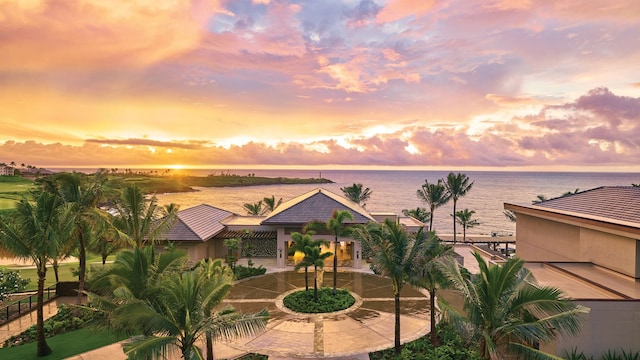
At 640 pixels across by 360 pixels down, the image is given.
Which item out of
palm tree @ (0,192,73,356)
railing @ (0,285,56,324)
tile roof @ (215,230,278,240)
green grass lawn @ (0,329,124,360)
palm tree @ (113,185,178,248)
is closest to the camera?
palm tree @ (0,192,73,356)

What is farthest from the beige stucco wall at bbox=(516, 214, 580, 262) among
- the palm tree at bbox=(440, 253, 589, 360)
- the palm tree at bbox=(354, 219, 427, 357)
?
the palm tree at bbox=(440, 253, 589, 360)

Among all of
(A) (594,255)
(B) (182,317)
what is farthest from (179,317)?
(A) (594,255)

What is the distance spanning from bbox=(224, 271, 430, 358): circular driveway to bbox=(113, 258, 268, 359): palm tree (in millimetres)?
6665

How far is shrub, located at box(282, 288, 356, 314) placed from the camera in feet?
69.3

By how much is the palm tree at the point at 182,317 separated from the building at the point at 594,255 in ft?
38.2

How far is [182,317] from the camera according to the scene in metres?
10.0

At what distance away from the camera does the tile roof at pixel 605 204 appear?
1628 cm

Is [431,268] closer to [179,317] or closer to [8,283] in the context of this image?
[179,317]

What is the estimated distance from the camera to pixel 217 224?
1324 inches

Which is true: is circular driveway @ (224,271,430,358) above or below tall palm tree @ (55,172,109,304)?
below

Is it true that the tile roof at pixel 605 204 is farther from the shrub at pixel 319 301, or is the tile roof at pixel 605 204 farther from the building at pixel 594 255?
the shrub at pixel 319 301

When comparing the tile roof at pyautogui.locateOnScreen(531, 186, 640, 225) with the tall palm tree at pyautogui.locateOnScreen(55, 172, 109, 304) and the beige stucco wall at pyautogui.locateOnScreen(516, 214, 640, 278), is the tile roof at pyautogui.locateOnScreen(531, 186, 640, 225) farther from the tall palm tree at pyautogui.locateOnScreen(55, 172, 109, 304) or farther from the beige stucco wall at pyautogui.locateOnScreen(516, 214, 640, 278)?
the tall palm tree at pyautogui.locateOnScreen(55, 172, 109, 304)

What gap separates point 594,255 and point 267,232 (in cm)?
2429

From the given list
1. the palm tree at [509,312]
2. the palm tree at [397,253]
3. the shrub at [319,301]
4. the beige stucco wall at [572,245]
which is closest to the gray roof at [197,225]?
the shrub at [319,301]
